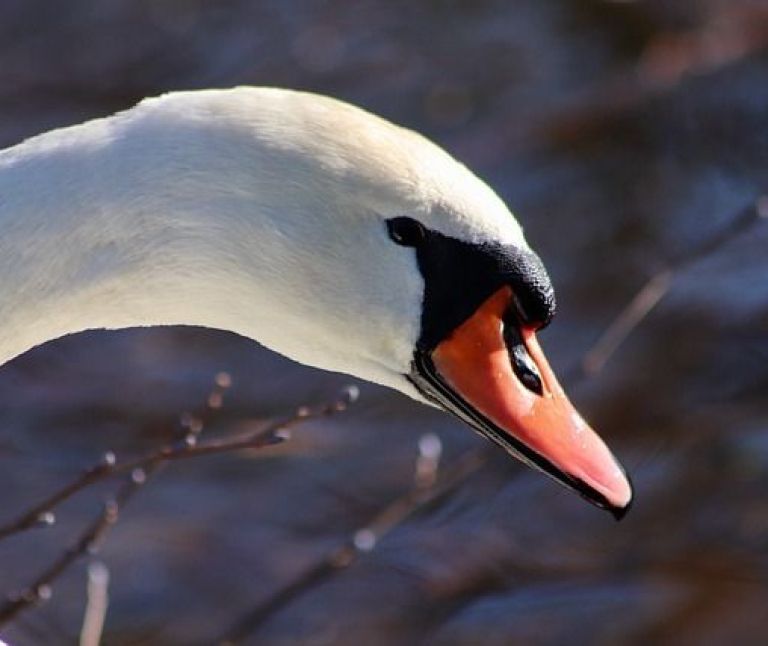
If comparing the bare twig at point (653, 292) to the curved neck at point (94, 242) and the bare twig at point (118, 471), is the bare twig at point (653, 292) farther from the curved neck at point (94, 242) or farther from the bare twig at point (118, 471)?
the curved neck at point (94, 242)

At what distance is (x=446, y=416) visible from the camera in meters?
6.03

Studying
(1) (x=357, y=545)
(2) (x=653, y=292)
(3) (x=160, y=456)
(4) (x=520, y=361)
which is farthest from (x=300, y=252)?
(2) (x=653, y=292)

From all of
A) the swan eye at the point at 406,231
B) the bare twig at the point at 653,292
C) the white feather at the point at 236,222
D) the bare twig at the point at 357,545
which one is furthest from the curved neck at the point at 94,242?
the bare twig at the point at 653,292

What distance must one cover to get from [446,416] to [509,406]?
285 centimetres

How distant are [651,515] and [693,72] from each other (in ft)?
6.53

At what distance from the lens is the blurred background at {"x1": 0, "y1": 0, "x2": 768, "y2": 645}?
544 cm

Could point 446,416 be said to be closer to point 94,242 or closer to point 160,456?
point 160,456

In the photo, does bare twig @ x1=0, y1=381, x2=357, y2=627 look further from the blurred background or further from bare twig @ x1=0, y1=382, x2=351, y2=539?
the blurred background

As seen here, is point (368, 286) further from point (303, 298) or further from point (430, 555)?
point (430, 555)

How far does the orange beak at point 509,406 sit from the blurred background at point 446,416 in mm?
1202

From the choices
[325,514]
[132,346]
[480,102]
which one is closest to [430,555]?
[325,514]

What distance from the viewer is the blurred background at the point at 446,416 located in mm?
5438

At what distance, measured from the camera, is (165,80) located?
729 cm

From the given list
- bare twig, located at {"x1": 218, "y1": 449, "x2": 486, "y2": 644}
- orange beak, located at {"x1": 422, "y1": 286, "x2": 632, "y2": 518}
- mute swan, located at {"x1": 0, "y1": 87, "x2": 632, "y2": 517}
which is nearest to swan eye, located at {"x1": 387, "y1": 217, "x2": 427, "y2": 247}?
mute swan, located at {"x1": 0, "y1": 87, "x2": 632, "y2": 517}
